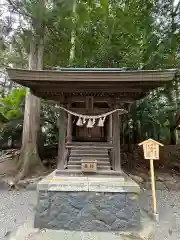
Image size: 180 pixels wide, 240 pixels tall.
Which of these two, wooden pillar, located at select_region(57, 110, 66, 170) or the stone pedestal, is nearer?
the stone pedestal

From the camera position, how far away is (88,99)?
438 centimetres

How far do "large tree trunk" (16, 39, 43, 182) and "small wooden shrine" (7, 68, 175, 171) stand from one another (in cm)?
249

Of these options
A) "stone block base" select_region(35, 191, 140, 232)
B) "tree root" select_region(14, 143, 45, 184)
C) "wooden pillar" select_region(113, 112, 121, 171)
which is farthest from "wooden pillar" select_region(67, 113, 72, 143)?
"tree root" select_region(14, 143, 45, 184)

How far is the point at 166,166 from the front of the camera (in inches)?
314

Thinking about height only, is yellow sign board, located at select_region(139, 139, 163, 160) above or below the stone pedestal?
above

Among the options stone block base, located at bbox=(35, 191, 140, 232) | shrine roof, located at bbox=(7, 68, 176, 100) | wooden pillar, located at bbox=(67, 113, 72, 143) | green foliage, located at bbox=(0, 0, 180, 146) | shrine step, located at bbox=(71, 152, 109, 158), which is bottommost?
stone block base, located at bbox=(35, 191, 140, 232)

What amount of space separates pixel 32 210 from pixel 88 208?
1596 mm

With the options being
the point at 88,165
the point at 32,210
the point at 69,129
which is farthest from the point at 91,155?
the point at 32,210

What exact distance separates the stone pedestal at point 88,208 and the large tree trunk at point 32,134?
3183 millimetres

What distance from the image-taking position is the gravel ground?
335 cm

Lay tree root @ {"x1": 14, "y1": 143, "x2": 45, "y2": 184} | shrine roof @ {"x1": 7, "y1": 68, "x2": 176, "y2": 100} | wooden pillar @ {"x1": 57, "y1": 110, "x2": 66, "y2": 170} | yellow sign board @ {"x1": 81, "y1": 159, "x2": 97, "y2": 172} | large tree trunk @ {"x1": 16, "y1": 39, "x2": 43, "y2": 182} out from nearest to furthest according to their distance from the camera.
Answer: shrine roof @ {"x1": 7, "y1": 68, "x2": 176, "y2": 100}, yellow sign board @ {"x1": 81, "y1": 159, "x2": 97, "y2": 172}, wooden pillar @ {"x1": 57, "y1": 110, "x2": 66, "y2": 170}, tree root @ {"x1": 14, "y1": 143, "x2": 45, "y2": 184}, large tree trunk @ {"x1": 16, "y1": 39, "x2": 43, "y2": 182}

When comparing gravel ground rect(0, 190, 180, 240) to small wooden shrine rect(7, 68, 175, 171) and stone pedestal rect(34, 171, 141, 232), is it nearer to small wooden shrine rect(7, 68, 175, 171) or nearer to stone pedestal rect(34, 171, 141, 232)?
stone pedestal rect(34, 171, 141, 232)

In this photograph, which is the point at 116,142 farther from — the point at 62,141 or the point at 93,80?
the point at 93,80

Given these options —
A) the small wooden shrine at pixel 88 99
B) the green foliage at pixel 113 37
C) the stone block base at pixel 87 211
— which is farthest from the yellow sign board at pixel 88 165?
the green foliage at pixel 113 37
